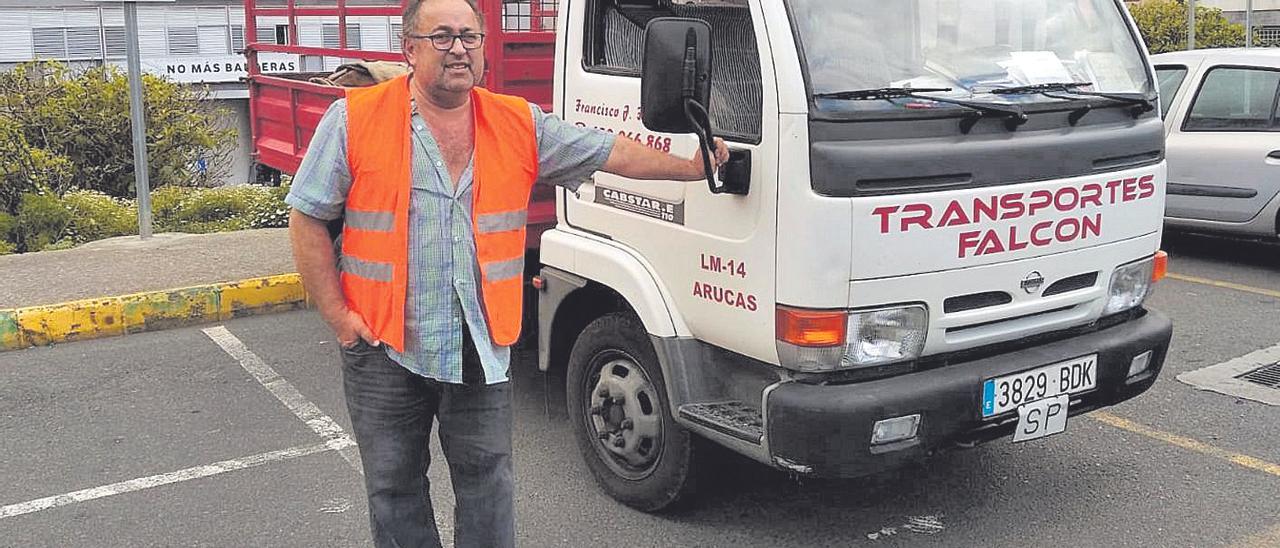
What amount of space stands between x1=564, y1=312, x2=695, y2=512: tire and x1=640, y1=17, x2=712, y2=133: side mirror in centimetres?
91

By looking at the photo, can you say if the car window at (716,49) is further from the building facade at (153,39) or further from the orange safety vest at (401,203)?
the building facade at (153,39)

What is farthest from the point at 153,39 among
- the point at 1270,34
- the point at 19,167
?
the point at 1270,34

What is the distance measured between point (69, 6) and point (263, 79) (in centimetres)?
1942

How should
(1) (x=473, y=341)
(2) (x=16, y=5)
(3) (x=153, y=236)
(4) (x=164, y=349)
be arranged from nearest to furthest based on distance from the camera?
1. (1) (x=473, y=341)
2. (4) (x=164, y=349)
3. (3) (x=153, y=236)
4. (2) (x=16, y=5)

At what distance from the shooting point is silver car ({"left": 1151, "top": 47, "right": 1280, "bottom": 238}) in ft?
25.1

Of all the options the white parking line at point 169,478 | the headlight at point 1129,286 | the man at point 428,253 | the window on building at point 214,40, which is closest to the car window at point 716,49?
the man at point 428,253

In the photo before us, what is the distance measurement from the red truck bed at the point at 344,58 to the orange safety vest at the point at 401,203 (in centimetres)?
162

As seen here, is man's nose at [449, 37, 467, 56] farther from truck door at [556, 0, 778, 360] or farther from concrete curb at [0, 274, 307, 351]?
concrete curb at [0, 274, 307, 351]

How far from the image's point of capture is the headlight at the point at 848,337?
3.37 metres

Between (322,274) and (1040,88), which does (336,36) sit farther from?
(1040,88)

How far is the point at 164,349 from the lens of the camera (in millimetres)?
6285

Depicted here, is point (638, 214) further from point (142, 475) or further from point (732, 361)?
point (142, 475)

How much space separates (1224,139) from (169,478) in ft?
21.9

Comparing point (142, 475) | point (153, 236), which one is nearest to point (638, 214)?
point (142, 475)
